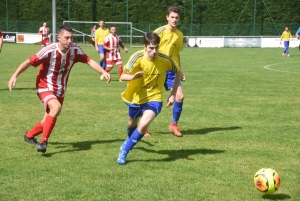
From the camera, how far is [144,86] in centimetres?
686

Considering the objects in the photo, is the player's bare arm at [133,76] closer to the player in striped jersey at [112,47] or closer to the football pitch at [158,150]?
the football pitch at [158,150]

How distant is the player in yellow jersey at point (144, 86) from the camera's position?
6.56m

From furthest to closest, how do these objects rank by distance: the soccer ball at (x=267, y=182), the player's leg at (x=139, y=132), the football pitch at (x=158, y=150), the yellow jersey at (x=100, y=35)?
the yellow jersey at (x=100, y=35), the player's leg at (x=139, y=132), the football pitch at (x=158, y=150), the soccer ball at (x=267, y=182)

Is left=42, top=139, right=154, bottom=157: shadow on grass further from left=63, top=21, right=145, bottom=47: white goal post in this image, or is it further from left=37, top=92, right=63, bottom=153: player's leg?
left=63, top=21, right=145, bottom=47: white goal post

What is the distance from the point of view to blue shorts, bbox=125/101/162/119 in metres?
6.73

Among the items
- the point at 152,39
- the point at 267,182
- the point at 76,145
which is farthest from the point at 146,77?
the point at 267,182

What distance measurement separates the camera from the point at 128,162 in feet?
21.9

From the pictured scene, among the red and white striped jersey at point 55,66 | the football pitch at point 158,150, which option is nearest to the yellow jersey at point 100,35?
the football pitch at point 158,150

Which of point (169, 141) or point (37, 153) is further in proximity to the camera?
point (169, 141)

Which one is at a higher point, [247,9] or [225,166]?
[247,9]

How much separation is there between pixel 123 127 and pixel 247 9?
125 feet

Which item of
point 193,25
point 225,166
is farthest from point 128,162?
point 193,25

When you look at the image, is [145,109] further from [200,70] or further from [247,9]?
[247,9]

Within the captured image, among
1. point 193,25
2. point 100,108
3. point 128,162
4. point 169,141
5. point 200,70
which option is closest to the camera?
point 128,162
